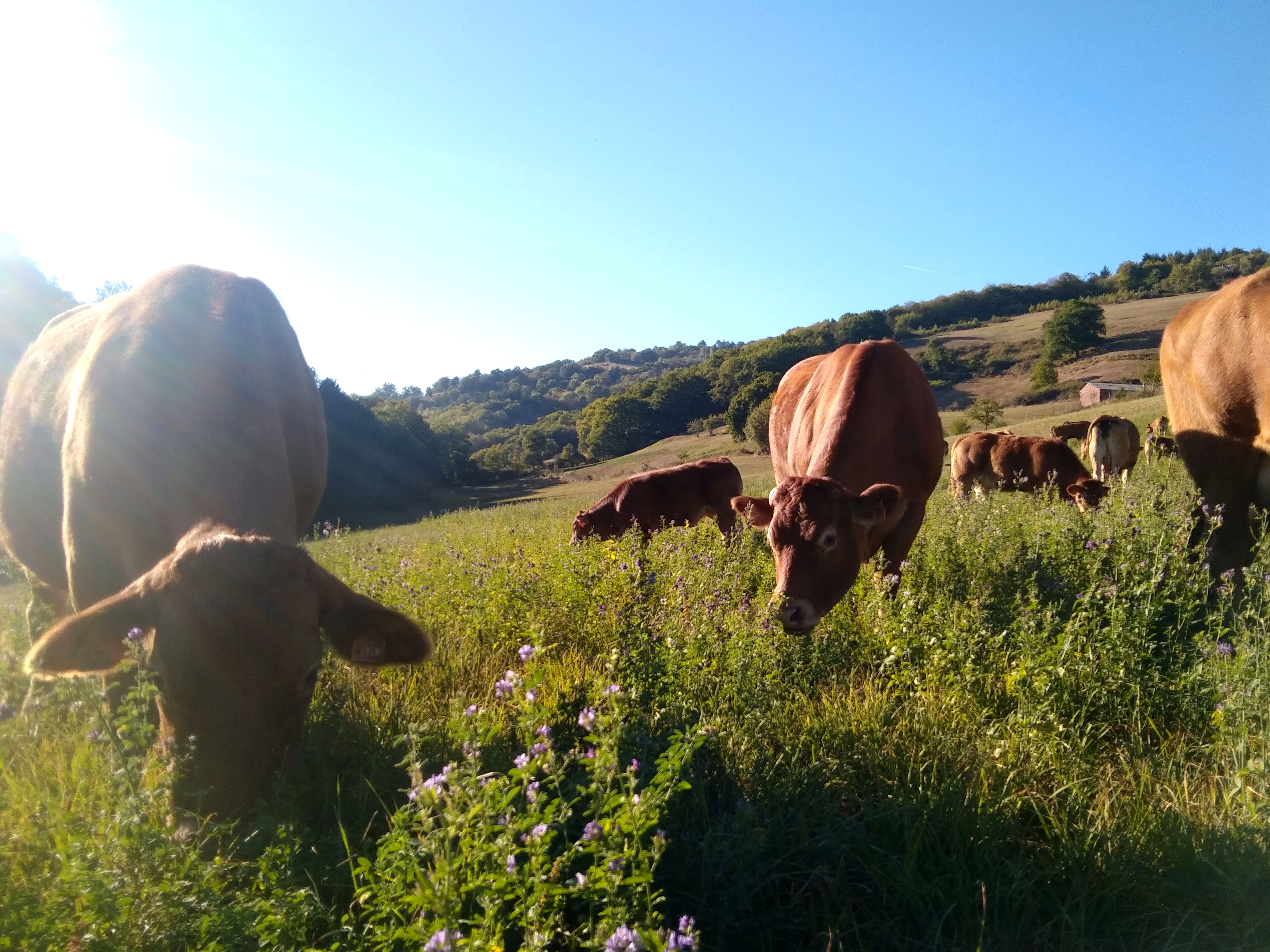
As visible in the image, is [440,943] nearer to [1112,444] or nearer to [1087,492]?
[1087,492]

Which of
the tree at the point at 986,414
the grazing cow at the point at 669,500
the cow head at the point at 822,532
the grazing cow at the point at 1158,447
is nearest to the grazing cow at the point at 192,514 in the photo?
the cow head at the point at 822,532

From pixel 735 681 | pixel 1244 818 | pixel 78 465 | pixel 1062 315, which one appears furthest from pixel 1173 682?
pixel 1062 315

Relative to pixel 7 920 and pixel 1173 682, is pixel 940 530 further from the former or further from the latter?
pixel 7 920

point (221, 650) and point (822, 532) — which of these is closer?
point (221, 650)

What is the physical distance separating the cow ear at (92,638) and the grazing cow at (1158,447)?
20.2m

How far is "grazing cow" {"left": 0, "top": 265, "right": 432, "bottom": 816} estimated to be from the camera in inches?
101

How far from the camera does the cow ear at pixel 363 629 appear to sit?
292cm

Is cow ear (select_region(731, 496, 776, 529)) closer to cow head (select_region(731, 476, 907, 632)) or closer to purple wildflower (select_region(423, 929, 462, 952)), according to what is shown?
cow head (select_region(731, 476, 907, 632))

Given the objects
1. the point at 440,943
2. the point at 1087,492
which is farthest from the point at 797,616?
the point at 1087,492

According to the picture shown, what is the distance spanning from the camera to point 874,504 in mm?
4992

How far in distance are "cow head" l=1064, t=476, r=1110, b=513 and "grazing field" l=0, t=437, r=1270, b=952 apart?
7444 millimetres

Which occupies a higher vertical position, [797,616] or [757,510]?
[757,510]

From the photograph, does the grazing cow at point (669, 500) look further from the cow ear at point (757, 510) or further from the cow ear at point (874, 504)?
the cow ear at point (874, 504)

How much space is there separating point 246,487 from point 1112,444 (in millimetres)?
21041
